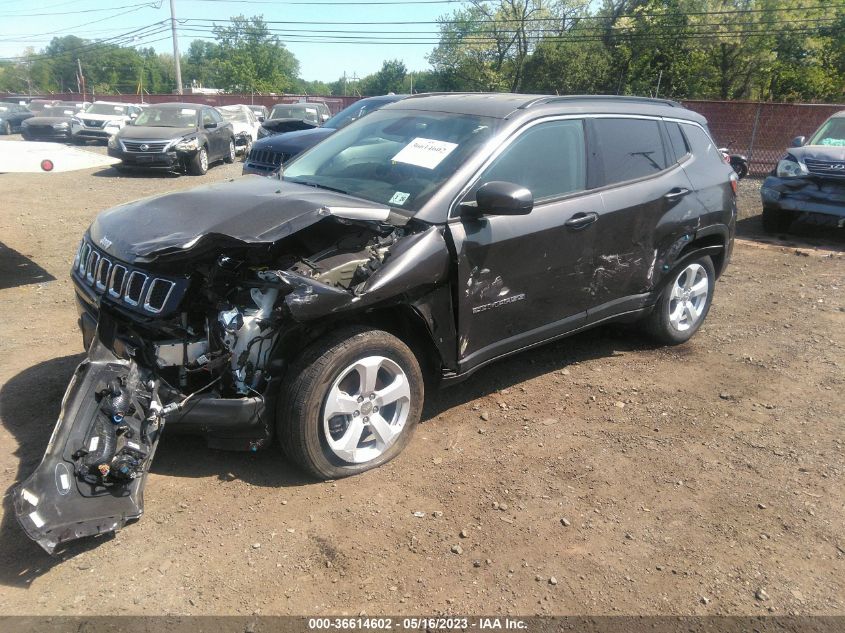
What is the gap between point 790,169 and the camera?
30.7 feet

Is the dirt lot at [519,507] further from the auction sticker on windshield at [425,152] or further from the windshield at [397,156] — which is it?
the auction sticker on windshield at [425,152]

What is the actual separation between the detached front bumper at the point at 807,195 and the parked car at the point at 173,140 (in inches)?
459

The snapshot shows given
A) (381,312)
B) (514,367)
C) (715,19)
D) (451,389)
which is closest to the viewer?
(381,312)

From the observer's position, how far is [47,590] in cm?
254

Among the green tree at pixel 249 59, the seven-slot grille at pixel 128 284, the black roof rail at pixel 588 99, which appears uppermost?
the green tree at pixel 249 59

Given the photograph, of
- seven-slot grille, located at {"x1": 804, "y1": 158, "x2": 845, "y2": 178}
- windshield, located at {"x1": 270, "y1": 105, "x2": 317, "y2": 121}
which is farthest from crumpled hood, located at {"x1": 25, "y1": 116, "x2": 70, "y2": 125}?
seven-slot grille, located at {"x1": 804, "y1": 158, "x2": 845, "y2": 178}

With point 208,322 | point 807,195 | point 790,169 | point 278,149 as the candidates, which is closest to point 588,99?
point 208,322

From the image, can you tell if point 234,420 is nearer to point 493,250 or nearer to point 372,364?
point 372,364

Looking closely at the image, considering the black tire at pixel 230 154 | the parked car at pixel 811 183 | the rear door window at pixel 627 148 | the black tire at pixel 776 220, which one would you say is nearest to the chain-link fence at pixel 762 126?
the parked car at pixel 811 183

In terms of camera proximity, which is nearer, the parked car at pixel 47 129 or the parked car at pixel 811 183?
the parked car at pixel 811 183

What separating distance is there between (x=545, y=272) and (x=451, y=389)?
1086mm

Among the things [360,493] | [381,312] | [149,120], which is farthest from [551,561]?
[149,120]

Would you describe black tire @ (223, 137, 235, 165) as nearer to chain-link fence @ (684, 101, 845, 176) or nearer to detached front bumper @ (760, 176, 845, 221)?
detached front bumper @ (760, 176, 845, 221)

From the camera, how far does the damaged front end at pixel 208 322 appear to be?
2807 millimetres
